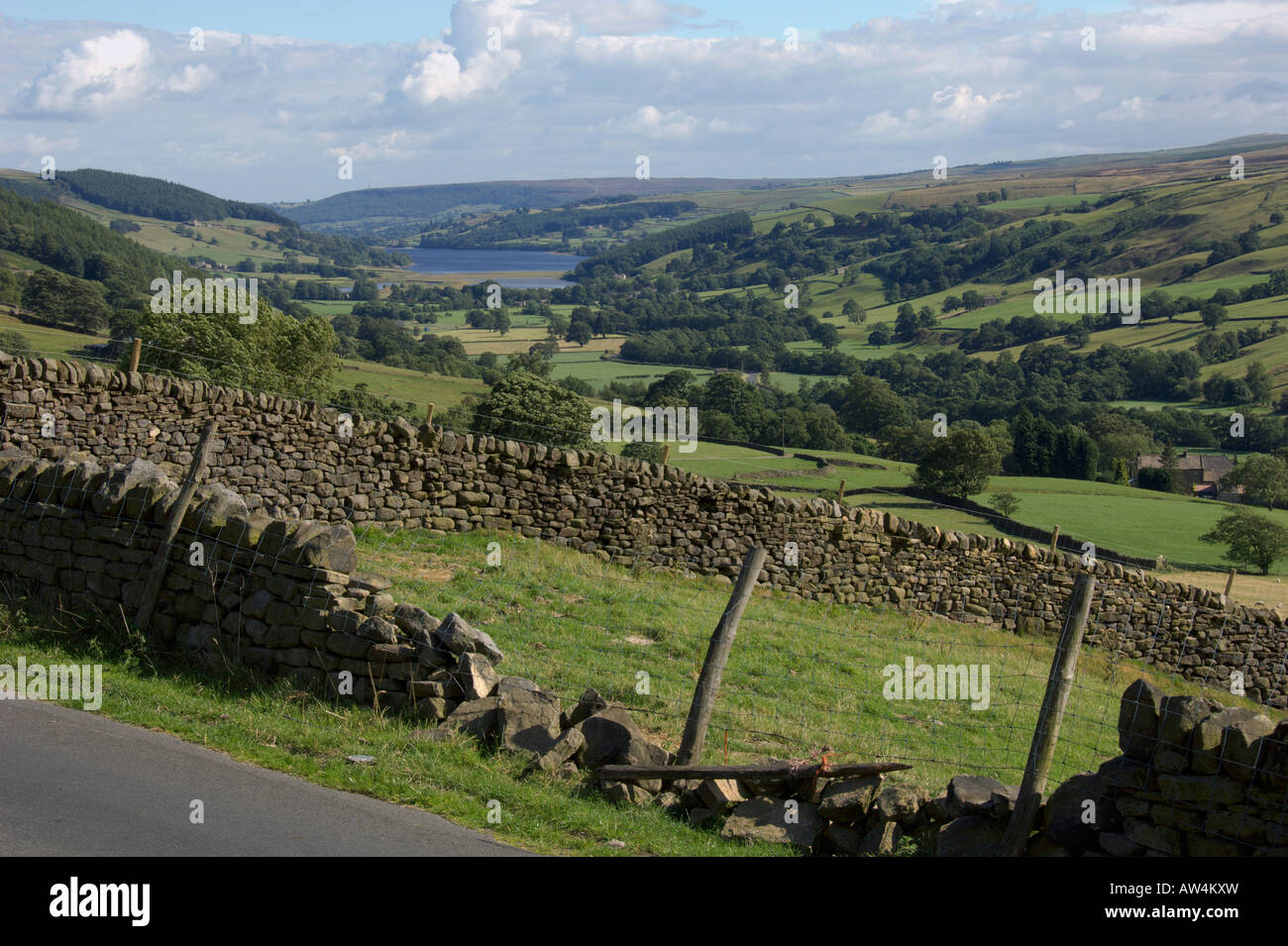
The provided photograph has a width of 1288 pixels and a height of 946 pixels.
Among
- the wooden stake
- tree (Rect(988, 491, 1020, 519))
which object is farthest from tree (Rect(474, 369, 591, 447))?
the wooden stake

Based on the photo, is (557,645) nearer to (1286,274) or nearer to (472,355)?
(472,355)

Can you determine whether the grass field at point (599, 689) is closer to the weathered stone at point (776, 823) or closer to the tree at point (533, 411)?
the weathered stone at point (776, 823)

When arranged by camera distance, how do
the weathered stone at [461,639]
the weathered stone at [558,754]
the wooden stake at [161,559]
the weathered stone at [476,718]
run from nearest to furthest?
1. the weathered stone at [558,754]
2. the weathered stone at [476,718]
3. the weathered stone at [461,639]
4. the wooden stake at [161,559]

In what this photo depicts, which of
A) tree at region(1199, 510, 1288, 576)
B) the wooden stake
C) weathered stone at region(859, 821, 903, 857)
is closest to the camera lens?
weathered stone at region(859, 821, 903, 857)

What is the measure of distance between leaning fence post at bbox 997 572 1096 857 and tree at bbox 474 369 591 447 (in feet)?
99.8

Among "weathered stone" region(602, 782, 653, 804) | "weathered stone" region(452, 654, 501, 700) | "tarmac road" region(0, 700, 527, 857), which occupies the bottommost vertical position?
"weathered stone" region(602, 782, 653, 804)

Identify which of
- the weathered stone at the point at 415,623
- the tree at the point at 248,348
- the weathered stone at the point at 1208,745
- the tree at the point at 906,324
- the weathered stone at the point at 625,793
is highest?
the tree at the point at 906,324

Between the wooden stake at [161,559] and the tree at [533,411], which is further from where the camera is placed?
the tree at [533,411]

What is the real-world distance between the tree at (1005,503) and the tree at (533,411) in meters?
19.2

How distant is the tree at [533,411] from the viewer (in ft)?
125

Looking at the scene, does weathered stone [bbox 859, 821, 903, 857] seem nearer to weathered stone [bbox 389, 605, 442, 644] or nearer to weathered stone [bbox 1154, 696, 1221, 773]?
weathered stone [bbox 1154, 696, 1221, 773]

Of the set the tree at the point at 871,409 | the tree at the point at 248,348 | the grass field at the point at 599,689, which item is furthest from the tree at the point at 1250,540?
the tree at the point at 871,409

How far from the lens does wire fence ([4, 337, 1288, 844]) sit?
8.70 metres
